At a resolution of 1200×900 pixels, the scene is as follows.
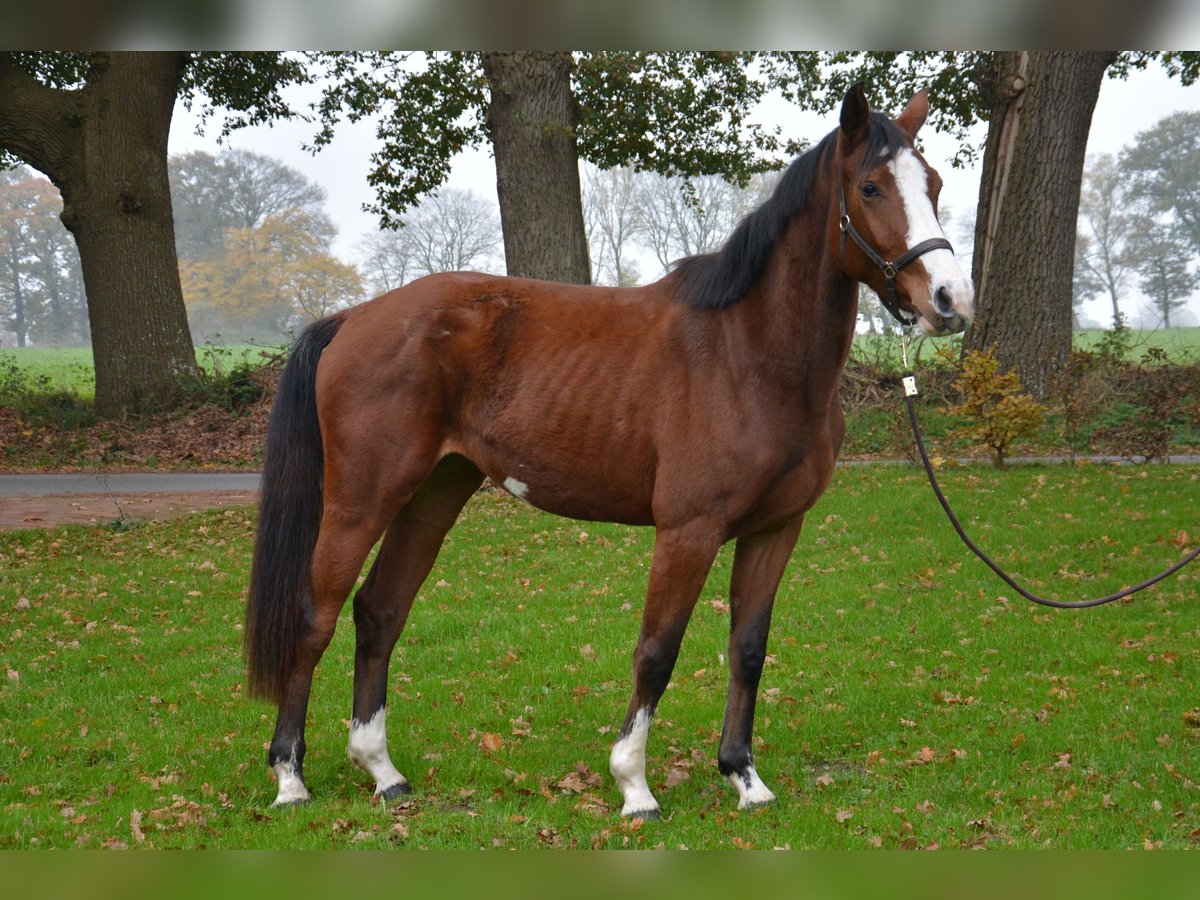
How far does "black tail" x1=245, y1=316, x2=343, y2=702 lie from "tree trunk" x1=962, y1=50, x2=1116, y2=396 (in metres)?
12.0

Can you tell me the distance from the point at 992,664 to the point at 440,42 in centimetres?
533

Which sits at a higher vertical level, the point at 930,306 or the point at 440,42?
the point at 440,42

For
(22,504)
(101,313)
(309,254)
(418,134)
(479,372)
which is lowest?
(22,504)

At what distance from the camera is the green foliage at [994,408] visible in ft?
40.3

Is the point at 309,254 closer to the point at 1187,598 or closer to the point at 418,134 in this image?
the point at 418,134

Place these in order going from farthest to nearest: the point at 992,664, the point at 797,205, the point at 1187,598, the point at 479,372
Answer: the point at 1187,598
the point at 992,664
the point at 479,372
the point at 797,205

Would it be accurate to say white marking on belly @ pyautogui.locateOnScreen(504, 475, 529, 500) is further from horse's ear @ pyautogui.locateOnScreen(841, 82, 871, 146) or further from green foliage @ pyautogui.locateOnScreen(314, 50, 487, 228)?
green foliage @ pyautogui.locateOnScreen(314, 50, 487, 228)

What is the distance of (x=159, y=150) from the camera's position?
1708 centimetres

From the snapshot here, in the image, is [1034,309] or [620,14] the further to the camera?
[1034,309]

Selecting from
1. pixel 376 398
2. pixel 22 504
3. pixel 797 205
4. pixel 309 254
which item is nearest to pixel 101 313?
pixel 22 504

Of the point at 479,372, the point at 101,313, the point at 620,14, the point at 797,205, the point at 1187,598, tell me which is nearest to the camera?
the point at 620,14

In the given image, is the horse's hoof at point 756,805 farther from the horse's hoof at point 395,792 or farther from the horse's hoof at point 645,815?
the horse's hoof at point 395,792

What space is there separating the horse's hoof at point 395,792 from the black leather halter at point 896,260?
296 cm

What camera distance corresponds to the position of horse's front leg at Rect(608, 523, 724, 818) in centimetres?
410
